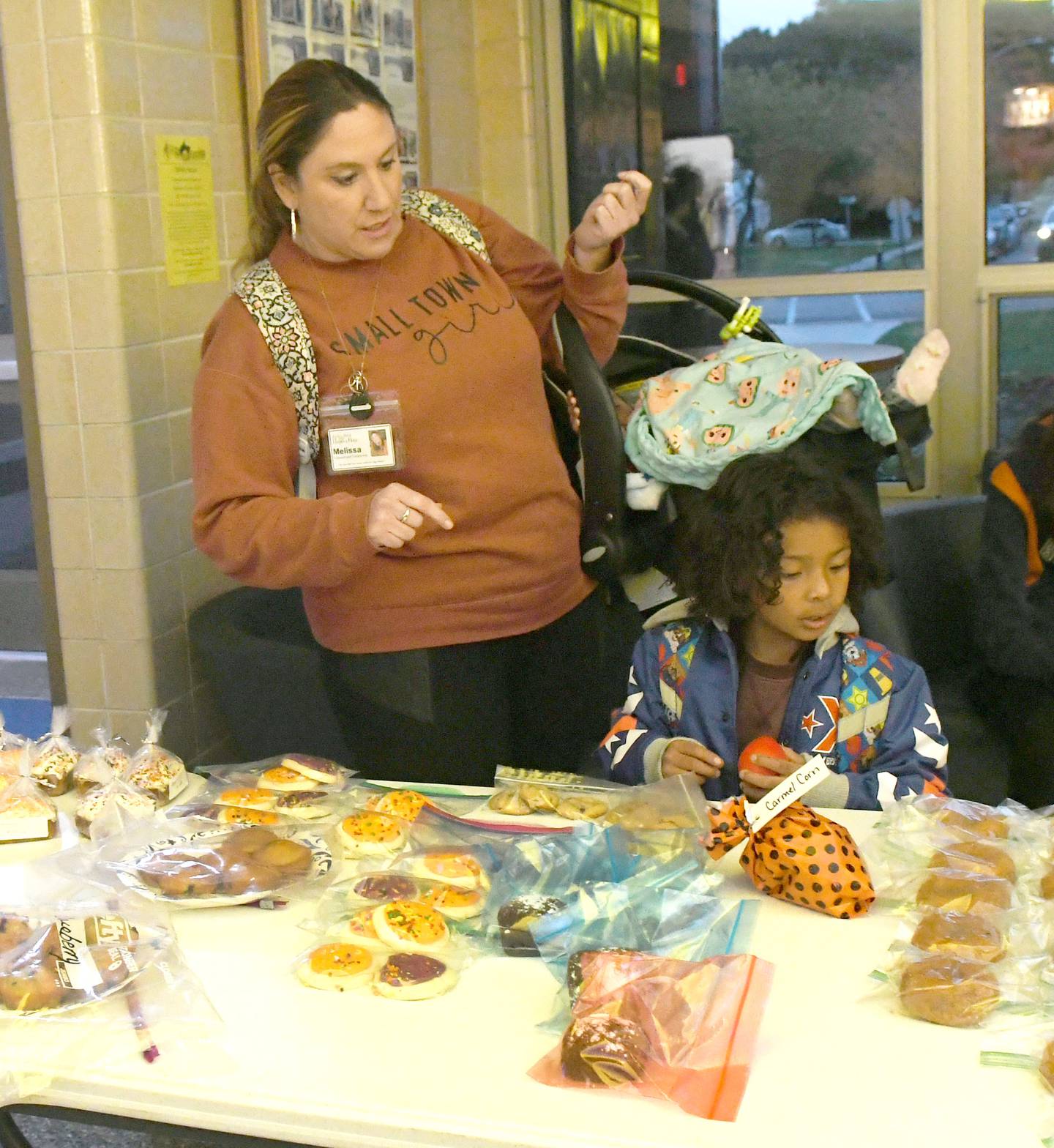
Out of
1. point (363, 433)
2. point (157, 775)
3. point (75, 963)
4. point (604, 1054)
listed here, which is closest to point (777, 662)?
point (363, 433)

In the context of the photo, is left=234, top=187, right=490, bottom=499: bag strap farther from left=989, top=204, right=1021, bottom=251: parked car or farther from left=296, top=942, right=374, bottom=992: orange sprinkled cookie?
left=989, top=204, right=1021, bottom=251: parked car

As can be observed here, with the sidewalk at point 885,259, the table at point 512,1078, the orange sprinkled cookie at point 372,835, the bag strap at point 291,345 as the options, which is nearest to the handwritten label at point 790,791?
the table at point 512,1078

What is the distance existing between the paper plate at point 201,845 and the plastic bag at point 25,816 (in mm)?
222

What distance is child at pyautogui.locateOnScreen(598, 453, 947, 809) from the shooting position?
2.07 m

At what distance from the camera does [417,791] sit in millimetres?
1930

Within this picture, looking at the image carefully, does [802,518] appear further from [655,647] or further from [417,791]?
[417,791]

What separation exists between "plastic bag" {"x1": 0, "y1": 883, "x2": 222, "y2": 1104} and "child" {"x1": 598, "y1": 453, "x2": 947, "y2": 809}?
82 centimetres

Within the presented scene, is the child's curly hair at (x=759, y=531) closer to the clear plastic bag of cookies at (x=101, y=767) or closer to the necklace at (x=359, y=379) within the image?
the necklace at (x=359, y=379)

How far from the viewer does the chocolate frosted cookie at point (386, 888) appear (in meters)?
1.59

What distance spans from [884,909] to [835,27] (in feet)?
9.49

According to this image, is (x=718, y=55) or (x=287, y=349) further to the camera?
(x=718, y=55)

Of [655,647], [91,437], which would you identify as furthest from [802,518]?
[91,437]

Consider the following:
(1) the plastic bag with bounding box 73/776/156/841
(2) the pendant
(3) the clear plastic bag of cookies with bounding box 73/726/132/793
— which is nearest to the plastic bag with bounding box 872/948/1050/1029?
(1) the plastic bag with bounding box 73/776/156/841

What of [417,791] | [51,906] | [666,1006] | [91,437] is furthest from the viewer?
[91,437]
